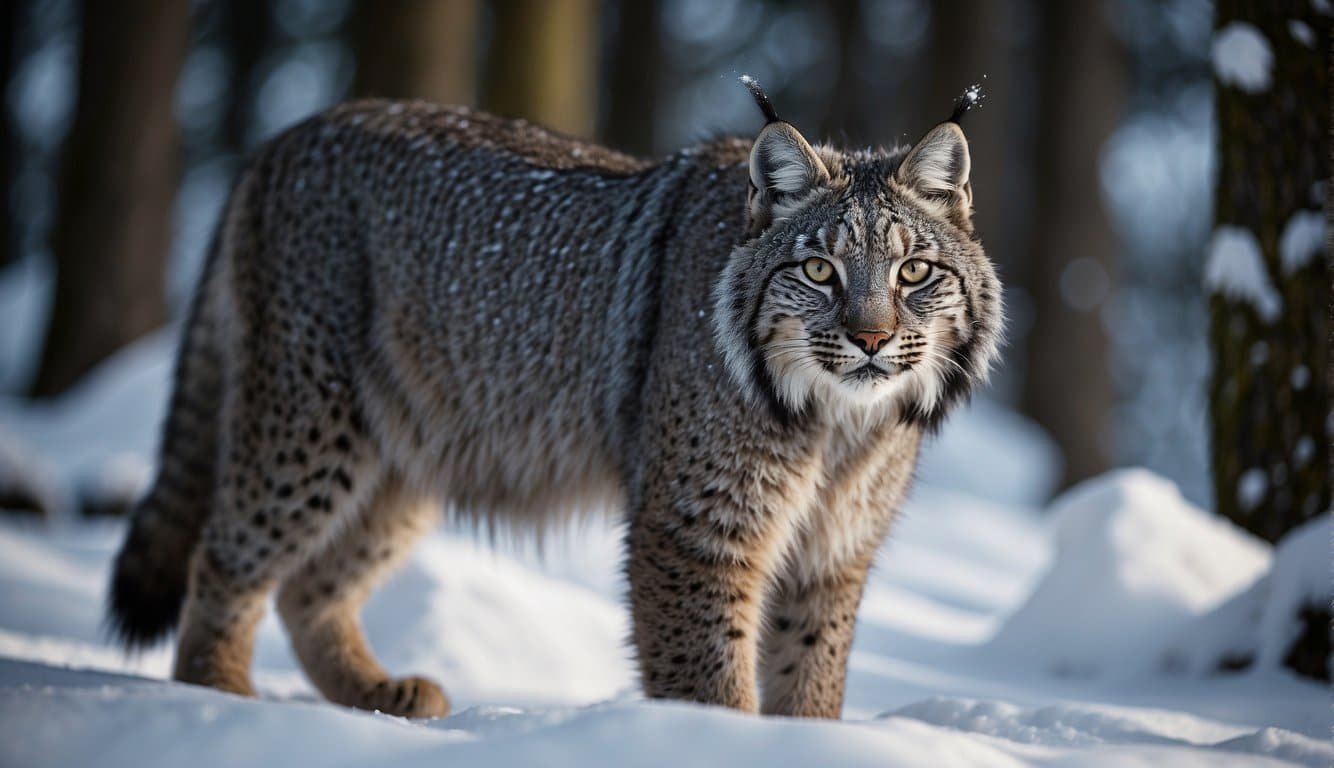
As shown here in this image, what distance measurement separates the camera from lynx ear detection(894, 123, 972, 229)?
3.57m

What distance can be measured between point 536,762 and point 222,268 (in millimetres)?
3122

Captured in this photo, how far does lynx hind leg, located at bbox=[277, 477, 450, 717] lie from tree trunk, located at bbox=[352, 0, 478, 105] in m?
4.46

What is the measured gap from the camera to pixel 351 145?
15.4ft

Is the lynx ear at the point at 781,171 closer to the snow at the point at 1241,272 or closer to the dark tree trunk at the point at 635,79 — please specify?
the snow at the point at 1241,272

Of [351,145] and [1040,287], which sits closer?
[351,145]

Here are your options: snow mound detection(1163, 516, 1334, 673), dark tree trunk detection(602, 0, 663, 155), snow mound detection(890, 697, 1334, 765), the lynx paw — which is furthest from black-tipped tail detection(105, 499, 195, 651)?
dark tree trunk detection(602, 0, 663, 155)

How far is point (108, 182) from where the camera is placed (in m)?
11.1

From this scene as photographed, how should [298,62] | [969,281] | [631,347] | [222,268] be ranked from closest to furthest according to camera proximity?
1. [969,281]
2. [631,347]
3. [222,268]
4. [298,62]

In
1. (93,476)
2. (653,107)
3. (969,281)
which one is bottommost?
(93,476)

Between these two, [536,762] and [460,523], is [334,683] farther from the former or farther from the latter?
[536,762]

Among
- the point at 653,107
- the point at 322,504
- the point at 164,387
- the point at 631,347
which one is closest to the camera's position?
the point at 631,347

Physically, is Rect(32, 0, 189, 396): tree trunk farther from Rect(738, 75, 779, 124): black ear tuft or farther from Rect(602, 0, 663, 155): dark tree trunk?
Rect(738, 75, 779, 124): black ear tuft

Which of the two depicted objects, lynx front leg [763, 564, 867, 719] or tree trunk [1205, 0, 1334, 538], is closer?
lynx front leg [763, 564, 867, 719]

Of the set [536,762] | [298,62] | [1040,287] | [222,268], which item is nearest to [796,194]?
[536,762]
